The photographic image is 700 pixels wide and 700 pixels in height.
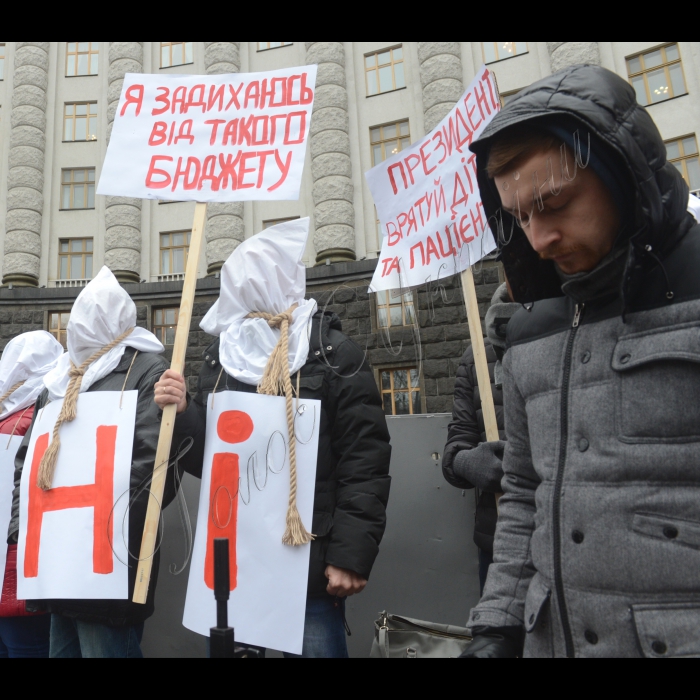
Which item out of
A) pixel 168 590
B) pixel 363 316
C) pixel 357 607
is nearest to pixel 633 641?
pixel 357 607

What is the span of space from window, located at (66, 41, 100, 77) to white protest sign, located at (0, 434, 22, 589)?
625 inches

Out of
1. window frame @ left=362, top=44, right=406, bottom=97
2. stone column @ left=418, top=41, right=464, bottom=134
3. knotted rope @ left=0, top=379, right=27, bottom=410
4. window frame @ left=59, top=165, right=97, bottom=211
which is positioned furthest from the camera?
window frame @ left=59, top=165, right=97, bottom=211

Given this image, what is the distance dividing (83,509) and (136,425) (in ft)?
1.12

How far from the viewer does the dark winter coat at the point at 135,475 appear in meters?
1.99

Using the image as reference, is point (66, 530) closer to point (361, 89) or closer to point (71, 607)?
point (71, 607)

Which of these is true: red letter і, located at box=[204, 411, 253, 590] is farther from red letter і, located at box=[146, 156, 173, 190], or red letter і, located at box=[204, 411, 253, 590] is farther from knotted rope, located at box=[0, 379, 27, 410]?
knotted rope, located at box=[0, 379, 27, 410]

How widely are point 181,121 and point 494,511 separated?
2.04m

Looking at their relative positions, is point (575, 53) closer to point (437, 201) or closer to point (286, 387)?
point (437, 201)

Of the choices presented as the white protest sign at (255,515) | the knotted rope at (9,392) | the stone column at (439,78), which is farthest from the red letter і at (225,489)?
the stone column at (439,78)

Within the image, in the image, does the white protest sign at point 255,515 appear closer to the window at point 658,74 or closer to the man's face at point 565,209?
the man's face at point 565,209

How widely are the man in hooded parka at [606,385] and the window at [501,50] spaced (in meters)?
13.8

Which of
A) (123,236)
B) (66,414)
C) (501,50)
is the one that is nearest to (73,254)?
(123,236)

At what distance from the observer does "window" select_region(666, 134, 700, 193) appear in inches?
448

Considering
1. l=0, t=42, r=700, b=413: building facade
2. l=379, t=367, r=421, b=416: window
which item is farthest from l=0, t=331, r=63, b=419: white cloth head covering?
l=379, t=367, r=421, b=416: window
